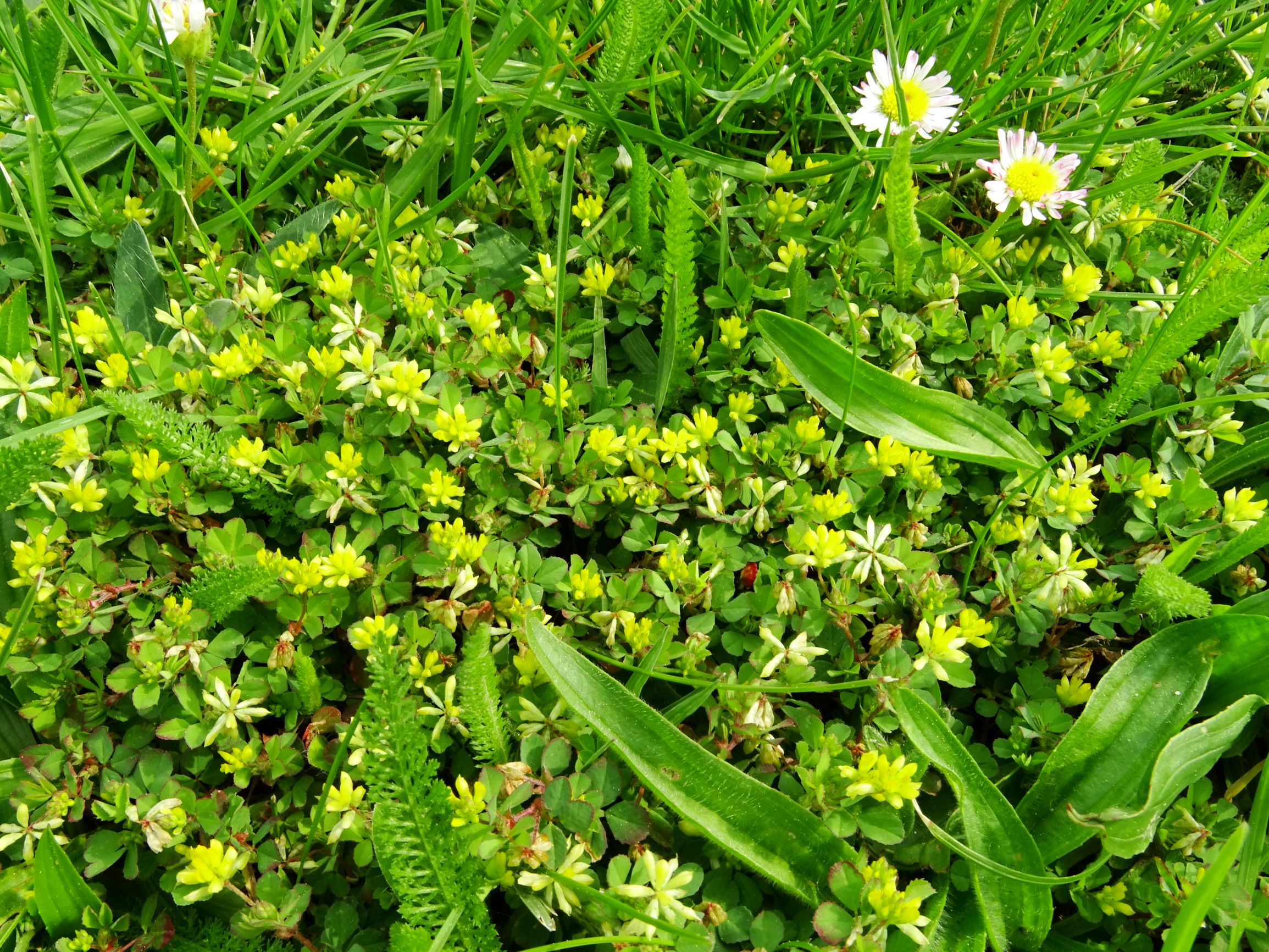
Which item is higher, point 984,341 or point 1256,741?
point 984,341

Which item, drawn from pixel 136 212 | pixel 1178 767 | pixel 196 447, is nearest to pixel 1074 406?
pixel 1178 767

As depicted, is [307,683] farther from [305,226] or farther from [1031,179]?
[1031,179]

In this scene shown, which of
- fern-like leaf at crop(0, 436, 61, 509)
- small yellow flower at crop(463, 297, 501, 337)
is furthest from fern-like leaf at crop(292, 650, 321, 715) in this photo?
small yellow flower at crop(463, 297, 501, 337)

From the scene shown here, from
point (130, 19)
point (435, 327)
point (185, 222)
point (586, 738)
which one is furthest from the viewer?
point (130, 19)

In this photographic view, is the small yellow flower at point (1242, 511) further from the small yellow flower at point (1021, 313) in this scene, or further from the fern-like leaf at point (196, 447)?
the fern-like leaf at point (196, 447)

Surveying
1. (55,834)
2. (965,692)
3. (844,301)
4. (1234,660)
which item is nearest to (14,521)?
(55,834)

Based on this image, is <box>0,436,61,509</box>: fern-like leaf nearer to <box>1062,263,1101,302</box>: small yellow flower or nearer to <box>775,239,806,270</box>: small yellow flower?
<box>775,239,806,270</box>: small yellow flower

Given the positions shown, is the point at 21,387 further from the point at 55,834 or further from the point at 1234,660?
the point at 1234,660
